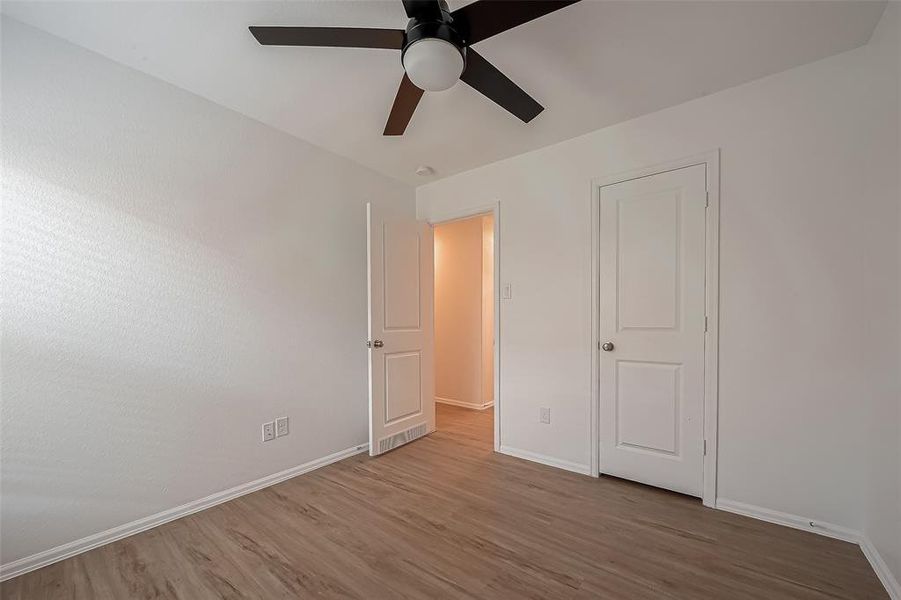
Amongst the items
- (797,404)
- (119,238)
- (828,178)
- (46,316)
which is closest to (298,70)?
(119,238)

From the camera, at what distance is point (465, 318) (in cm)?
457

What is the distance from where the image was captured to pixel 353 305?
10.2 feet

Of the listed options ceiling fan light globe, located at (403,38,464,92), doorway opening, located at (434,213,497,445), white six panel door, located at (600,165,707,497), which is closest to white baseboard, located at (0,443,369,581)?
doorway opening, located at (434,213,497,445)

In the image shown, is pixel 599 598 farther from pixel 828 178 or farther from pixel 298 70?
pixel 298 70

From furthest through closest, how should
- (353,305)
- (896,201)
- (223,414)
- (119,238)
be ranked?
(353,305)
(223,414)
(119,238)
(896,201)

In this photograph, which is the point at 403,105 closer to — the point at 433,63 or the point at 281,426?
the point at 433,63

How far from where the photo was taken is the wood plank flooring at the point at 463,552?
157 centimetres

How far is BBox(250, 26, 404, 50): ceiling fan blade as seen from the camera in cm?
135

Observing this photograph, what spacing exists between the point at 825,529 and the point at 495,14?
2.71 meters

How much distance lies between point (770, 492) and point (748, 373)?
610mm

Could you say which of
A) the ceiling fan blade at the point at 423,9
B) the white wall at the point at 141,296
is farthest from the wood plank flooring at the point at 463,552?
the ceiling fan blade at the point at 423,9

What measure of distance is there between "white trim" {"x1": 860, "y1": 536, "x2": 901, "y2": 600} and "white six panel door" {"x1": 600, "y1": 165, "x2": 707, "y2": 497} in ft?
2.15

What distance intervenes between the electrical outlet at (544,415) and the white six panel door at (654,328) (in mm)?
377

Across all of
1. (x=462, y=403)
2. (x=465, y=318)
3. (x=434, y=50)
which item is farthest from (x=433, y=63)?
(x=462, y=403)
